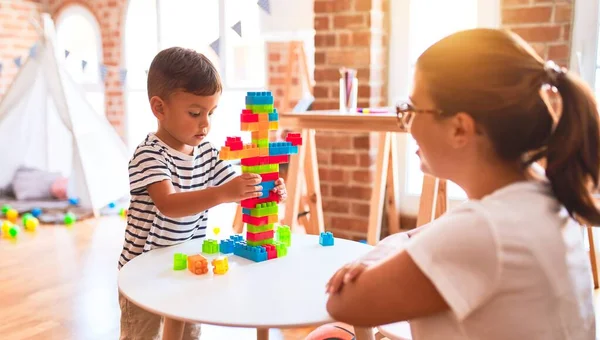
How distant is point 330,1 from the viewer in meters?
3.08

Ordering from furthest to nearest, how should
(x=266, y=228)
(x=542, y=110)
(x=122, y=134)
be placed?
(x=122, y=134), (x=266, y=228), (x=542, y=110)

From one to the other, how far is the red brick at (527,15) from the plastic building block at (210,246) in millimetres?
1966

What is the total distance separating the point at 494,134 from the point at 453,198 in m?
2.33

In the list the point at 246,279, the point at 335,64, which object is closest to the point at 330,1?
the point at 335,64

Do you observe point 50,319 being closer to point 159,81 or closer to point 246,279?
point 159,81

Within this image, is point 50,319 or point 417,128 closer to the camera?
point 417,128

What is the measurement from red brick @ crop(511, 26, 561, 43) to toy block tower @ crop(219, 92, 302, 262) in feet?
5.80

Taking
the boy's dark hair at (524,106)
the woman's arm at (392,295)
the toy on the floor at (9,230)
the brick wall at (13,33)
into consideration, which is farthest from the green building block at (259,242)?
the brick wall at (13,33)

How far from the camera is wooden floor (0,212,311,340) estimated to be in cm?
223

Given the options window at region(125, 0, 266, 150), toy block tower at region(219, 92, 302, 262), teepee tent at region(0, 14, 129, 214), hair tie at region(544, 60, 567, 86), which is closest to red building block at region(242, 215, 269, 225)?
toy block tower at region(219, 92, 302, 262)

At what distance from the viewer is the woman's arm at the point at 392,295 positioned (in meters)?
0.76

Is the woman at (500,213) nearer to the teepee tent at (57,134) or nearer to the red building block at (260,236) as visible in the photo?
the red building block at (260,236)

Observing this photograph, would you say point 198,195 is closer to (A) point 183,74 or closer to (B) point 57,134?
(A) point 183,74

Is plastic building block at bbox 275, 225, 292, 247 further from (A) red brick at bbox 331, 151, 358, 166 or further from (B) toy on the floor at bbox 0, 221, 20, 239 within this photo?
(B) toy on the floor at bbox 0, 221, 20, 239
